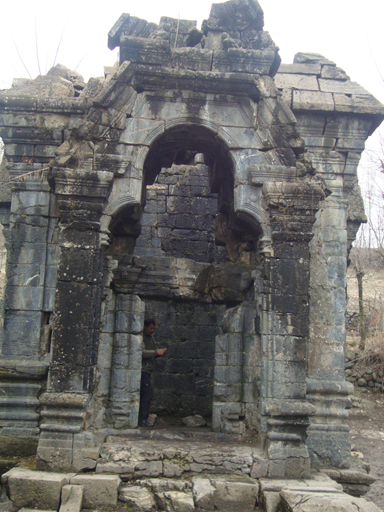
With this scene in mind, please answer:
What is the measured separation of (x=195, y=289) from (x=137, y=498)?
329 centimetres

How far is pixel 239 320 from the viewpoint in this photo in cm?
716

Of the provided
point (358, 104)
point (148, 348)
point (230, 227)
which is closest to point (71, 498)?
point (148, 348)

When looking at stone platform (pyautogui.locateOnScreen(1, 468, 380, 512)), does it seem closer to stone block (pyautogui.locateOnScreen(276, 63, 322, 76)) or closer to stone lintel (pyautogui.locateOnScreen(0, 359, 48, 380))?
stone lintel (pyautogui.locateOnScreen(0, 359, 48, 380))

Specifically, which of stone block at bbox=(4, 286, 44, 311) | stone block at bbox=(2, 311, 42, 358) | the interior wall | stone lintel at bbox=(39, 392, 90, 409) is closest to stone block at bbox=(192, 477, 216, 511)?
stone lintel at bbox=(39, 392, 90, 409)

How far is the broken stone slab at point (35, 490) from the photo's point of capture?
5.09 metres

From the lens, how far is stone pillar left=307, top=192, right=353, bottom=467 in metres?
6.38

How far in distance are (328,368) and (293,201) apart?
7.39ft

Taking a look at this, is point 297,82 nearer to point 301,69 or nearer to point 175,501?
point 301,69

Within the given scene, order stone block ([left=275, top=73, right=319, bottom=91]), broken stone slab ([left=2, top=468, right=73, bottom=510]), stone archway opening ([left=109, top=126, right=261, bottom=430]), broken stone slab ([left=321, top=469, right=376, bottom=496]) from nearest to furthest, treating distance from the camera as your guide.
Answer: broken stone slab ([left=2, top=468, right=73, bottom=510])
broken stone slab ([left=321, top=469, right=376, bottom=496])
stone archway opening ([left=109, top=126, right=261, bottom=430])
stone block ([left=275, top=73, right=319, bottom=91])

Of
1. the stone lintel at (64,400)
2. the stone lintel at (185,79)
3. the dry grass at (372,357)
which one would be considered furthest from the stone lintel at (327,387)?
the dry grass at (372,357)

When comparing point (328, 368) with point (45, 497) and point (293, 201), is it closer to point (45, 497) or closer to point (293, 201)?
point (293, 201)

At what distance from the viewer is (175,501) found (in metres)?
5.25

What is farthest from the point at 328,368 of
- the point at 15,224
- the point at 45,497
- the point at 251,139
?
the point at 15,224

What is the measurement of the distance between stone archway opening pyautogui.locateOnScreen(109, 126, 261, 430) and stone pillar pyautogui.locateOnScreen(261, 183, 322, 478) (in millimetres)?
537
